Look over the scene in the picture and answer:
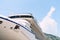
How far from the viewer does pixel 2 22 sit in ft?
38.3

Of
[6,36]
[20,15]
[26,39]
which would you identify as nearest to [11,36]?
[6,36]

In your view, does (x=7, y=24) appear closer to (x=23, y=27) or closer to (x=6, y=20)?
(x=6, y=20)

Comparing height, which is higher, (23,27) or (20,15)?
(20,15)

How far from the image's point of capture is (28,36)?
12.2m

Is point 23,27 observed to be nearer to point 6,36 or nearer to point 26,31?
point 26,31

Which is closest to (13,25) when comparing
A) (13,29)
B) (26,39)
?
(13,29)

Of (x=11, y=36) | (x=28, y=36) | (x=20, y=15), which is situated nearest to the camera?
(x=11, y=36)

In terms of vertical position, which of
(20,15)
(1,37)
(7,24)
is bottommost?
(1,37)

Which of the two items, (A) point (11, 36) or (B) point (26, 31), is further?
(B) point (26, 31)

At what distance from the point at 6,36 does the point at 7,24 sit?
2.41ft

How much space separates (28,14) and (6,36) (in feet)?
40.7

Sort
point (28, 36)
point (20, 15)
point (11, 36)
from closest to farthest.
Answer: point (11, 36), point (28, 36), point (20, 15)

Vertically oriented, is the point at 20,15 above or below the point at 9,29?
above

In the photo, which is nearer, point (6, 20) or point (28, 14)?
point (6, 20)
